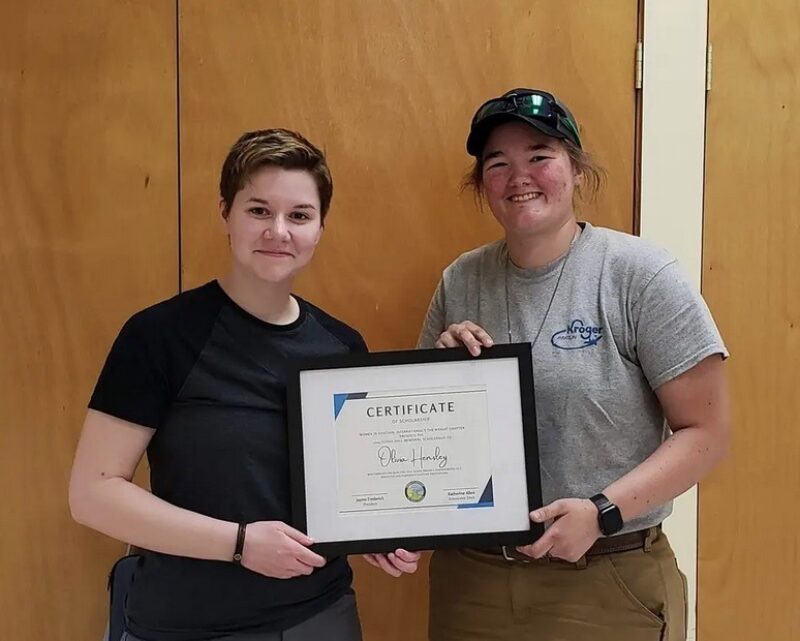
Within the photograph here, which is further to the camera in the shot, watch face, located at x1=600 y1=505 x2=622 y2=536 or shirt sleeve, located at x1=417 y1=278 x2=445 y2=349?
shirt sleeve, located at x1=417 y1=278 x2=445 y2=349

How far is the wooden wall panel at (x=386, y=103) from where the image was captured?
5.37ft

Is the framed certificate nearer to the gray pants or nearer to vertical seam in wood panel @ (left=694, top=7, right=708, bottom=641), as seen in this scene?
the gray pants

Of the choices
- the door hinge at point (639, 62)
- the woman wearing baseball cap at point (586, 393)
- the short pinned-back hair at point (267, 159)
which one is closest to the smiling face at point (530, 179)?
the woman wearing baseball cap at point (586, 393)

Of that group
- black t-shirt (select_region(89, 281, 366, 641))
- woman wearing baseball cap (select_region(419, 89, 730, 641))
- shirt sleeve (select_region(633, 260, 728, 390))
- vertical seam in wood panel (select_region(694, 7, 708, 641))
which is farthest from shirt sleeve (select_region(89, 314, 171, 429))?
vertical seam in wood panel (select_region(694, 7, 708, 641))

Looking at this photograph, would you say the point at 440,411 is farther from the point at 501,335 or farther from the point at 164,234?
the point at 164,234

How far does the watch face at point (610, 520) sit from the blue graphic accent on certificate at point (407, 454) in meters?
0.18

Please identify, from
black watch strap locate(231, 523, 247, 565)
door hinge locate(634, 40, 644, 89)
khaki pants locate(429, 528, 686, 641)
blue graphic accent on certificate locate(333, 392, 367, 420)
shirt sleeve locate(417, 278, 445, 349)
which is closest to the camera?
black watch strap locate(231, 523, 247, 565)

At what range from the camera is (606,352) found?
1.30 m

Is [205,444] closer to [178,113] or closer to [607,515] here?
[607,515]

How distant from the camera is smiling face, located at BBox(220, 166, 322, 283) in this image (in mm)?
1204

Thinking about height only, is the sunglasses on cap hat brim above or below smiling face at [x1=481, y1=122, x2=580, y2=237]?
above

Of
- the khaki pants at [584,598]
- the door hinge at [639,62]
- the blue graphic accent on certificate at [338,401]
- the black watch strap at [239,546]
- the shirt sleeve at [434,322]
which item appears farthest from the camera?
the door hinge at [639,62]

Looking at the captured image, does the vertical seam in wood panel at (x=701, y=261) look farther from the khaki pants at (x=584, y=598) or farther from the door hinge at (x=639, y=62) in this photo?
the khaki pants at (x=584, y=598)

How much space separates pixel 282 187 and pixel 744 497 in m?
1.26
